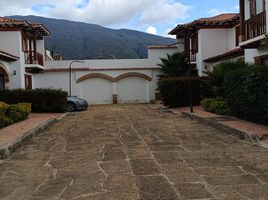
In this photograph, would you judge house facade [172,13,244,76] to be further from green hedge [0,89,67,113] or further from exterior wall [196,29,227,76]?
green hedge [0,89,67,113]

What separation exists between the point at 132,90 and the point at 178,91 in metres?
13.5

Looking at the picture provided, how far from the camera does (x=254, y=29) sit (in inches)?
789

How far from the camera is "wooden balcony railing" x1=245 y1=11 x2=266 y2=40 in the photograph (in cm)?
1905

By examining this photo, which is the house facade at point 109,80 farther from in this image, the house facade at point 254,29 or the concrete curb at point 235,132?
the concrete curb at point 235,132

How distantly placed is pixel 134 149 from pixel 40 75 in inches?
1206

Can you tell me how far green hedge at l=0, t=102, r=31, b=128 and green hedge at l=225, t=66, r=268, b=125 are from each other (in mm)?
8883

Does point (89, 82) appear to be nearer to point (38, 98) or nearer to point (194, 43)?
point (194, 43)

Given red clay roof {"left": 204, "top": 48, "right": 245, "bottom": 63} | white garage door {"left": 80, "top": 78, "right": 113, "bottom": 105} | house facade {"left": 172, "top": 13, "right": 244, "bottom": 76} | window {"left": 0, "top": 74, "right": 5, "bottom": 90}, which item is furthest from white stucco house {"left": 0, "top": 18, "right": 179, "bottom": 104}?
red clay roof {"left": 204, "top": 48, "right": 245, "bottom": 63}

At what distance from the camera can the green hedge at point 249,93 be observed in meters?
14.1

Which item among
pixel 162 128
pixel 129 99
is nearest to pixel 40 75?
pixel 129 99

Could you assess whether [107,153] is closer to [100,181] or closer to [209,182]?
[100,181]

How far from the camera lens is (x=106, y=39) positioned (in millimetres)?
130375

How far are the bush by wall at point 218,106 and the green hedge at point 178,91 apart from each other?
4547 millimetres

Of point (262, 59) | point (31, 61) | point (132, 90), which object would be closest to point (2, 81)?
point (31, 61)
